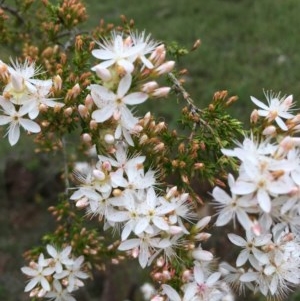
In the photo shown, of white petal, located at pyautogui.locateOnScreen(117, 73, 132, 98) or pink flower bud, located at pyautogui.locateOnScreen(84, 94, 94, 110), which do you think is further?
pink flower bud, located at pyautogui.locateOnScreen(84, 94, 94, 110)

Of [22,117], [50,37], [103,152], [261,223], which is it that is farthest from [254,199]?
[50,37]

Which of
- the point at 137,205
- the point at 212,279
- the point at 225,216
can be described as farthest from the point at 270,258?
the point at 137,205

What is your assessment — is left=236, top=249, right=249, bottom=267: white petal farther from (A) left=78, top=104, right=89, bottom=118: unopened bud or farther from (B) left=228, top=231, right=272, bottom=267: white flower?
(A) left=78, top=104, right=89, bottom=118: unopened bud

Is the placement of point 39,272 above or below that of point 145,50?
below

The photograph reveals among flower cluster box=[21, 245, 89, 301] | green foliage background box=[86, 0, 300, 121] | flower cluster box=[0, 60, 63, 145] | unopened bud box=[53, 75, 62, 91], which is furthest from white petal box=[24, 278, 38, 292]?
green foliage background box=[86, 0, 300, 121]

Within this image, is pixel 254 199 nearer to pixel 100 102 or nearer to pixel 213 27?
pixel 100 102

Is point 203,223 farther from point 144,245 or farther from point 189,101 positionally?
point 189,101
